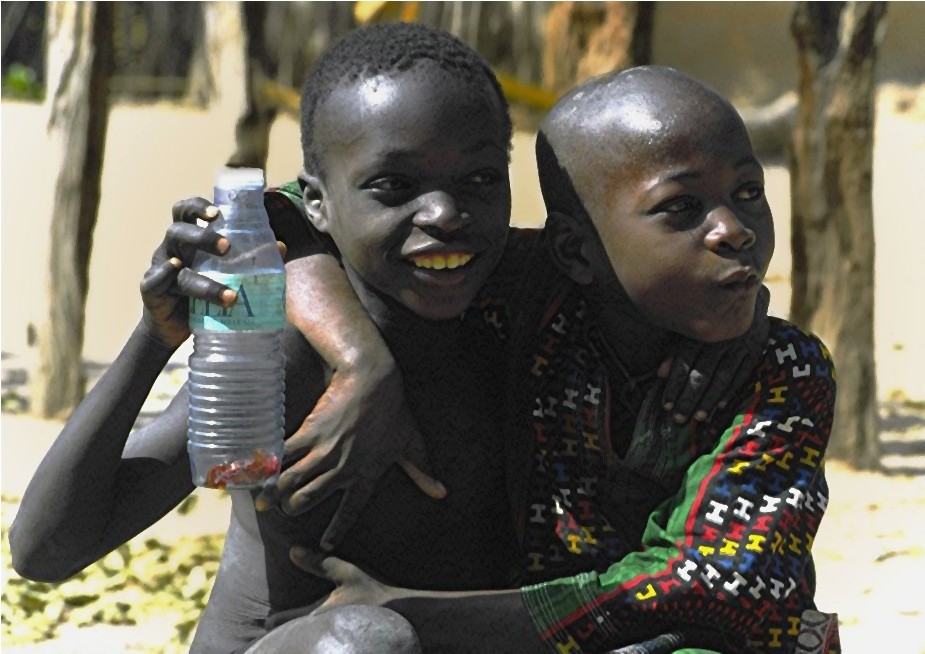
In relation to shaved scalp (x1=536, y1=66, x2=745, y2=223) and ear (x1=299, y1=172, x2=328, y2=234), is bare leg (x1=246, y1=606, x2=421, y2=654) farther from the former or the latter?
shaved scalp (x1=536, y1=66, x2=745, y2=223)

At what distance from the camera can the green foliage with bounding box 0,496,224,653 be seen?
19.2ft

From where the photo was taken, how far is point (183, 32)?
18.2 meters

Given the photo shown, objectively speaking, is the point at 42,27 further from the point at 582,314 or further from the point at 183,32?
the point at 582,314

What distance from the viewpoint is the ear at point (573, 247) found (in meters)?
2.73

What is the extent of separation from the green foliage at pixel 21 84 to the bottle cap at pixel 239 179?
13.7 metres

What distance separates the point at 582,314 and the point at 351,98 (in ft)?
1.90

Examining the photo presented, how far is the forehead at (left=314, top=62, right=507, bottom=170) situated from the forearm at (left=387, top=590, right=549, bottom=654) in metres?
0.80

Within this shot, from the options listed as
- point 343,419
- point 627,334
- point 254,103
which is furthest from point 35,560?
point 254,103

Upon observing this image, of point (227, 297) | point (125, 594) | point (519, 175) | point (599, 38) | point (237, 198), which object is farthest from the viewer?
point (519, 175)

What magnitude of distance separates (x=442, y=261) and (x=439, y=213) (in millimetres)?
83

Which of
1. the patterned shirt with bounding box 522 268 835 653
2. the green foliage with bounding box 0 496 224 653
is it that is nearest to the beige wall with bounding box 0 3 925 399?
the green foliage with bounding box 0 496 224 653

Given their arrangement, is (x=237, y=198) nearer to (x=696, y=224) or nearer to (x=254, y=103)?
(x=696, y=224)

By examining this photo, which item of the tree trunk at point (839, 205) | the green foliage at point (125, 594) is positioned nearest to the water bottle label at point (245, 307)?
the green foliage at point (125, 594)

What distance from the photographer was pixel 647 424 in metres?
2.73
